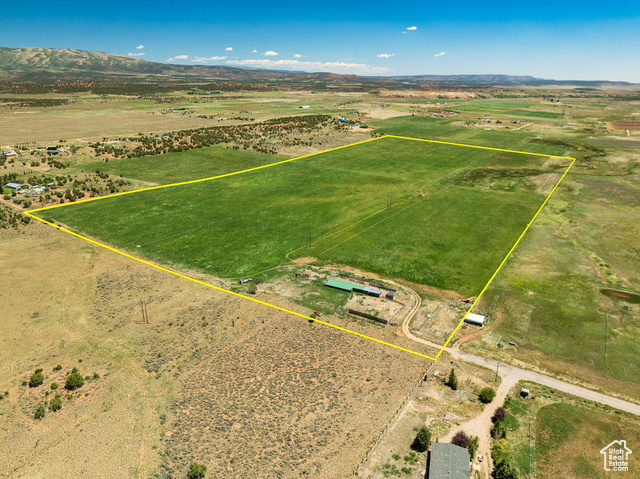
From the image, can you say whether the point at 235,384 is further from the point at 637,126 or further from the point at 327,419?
the point at 637,126

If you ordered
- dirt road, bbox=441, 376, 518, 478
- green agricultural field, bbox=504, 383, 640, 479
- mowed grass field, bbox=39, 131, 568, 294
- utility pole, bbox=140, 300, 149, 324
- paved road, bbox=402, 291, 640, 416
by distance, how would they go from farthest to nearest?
1. mowed grass field, bbox=39, 131, 568, 294
2. utility pole, bbox=140, 300, 149, 324
3. paved road, bbox=402, 291, 640, 416
4. dirt road, bbox=441, 376, 518, 478
5. green agricultural field, bbox=504, 383, 640, 479

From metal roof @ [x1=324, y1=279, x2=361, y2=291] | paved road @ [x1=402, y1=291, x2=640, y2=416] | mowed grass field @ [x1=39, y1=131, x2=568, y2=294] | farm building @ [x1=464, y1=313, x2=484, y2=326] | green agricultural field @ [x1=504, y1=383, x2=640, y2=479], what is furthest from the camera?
mowed grass field @ [x1=39, y1=131, x2=568, y2=294]

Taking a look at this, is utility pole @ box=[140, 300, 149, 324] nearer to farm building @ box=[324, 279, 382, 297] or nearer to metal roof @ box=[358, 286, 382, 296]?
farm building @ box=[324, 279, 382, 297]

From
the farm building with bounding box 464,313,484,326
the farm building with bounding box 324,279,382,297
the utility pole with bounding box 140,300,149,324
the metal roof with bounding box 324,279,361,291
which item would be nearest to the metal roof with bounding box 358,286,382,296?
the farm building with bounding box 324,279,382,297

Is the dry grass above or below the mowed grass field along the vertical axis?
below

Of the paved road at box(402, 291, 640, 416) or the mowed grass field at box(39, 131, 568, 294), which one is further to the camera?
the mowed grass field at box(39, 131, 568, 294)

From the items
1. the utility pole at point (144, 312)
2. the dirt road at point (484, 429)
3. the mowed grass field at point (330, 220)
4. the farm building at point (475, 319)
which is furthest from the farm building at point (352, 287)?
the utility pole at point (144, 312)

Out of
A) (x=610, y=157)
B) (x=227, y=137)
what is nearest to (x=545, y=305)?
(x=610, y=157)
